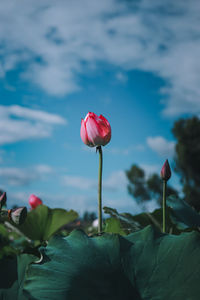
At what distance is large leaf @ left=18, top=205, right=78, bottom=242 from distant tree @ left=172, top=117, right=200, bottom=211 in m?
17.2

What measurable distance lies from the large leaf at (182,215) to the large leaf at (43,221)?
597mm

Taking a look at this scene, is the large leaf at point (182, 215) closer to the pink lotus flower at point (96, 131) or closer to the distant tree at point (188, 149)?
the pink lotus flower at point (96, 131)

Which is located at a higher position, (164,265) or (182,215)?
(182,215)

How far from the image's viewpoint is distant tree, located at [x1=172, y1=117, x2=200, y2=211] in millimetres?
18312

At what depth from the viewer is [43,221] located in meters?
1.40

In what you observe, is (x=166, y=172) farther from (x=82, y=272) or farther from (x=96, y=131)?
(x=82, y=272)

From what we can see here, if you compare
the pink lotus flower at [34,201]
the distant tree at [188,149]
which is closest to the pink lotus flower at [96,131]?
→ the pink lotus flower at [34,201]

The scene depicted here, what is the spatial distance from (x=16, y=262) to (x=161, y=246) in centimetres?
35

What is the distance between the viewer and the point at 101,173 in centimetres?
81

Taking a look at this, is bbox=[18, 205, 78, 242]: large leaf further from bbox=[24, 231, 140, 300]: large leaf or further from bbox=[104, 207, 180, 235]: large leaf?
bbox=[24, 231, 140, 300]: large leaf

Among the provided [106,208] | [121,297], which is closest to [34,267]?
[121,297]

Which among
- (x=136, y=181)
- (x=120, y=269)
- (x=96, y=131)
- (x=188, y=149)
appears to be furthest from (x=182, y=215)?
(x=136, y=181)

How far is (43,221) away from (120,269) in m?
0.90

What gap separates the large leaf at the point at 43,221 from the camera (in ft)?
4.50
